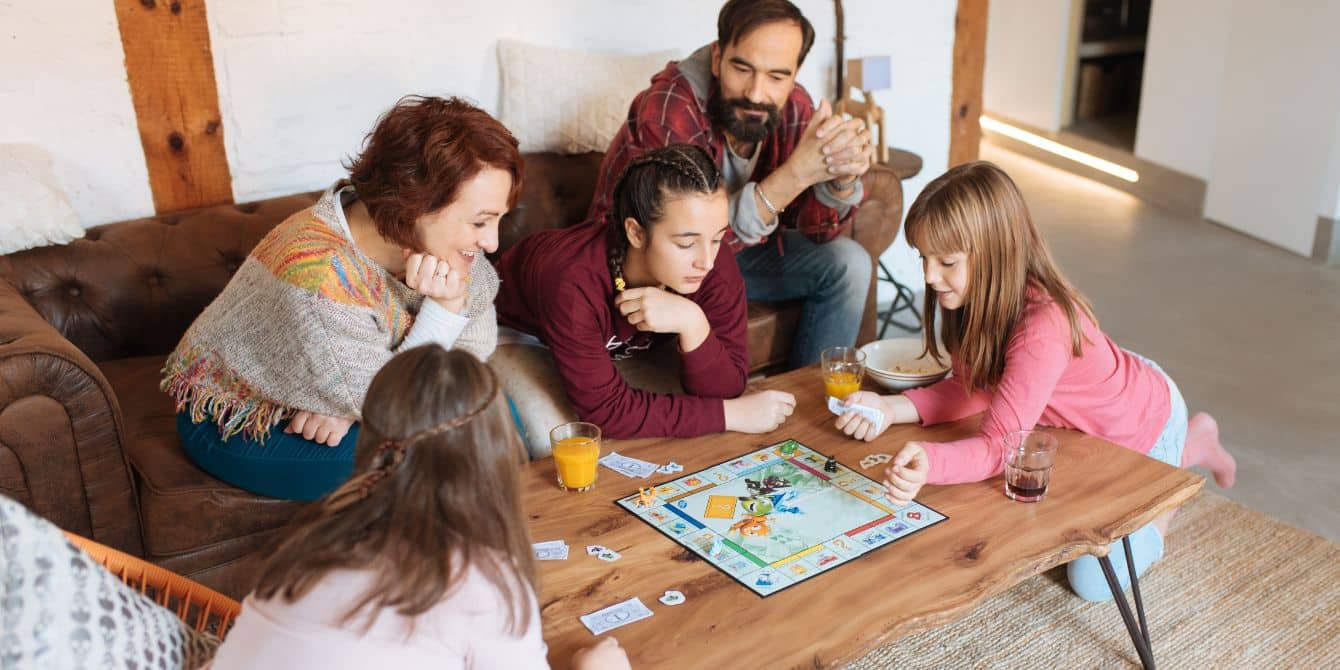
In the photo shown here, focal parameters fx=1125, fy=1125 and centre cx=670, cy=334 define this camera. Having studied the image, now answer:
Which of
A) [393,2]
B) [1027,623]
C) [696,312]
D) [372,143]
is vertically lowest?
[1027,623]

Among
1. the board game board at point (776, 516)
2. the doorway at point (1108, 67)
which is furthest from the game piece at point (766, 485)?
the doorway at point (1108, 67)

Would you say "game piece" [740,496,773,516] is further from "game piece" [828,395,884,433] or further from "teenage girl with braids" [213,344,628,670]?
"teenage girl with braids" [213,344,628,670]

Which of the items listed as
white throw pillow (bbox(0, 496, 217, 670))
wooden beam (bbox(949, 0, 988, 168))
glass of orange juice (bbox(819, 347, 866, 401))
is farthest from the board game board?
wooden beam (bbox(949, 0, 988, 168))

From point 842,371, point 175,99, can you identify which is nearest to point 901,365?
point 842,371

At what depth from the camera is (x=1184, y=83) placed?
17.4ft

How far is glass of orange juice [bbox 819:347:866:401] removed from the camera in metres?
2.29

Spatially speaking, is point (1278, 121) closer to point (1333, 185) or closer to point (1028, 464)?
point (1333, 185)

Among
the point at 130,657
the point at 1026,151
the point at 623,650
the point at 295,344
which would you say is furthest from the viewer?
the point at 1026,151

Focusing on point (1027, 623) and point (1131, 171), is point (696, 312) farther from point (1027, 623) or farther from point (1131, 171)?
point (1131, 171)

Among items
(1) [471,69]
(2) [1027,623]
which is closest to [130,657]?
(2) [1027,623]

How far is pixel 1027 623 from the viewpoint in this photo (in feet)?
7.84

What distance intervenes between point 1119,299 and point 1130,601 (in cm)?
214

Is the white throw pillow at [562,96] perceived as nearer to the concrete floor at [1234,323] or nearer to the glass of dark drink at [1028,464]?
the glass of dark drink at [1028,464]

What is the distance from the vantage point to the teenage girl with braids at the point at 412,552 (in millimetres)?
1227
